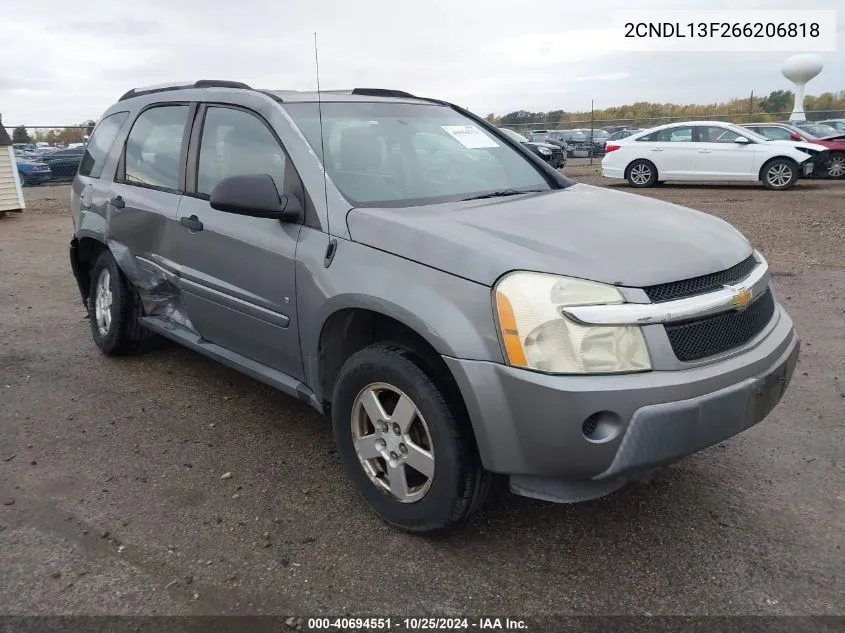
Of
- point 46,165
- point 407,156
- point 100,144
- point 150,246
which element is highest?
point 46,165

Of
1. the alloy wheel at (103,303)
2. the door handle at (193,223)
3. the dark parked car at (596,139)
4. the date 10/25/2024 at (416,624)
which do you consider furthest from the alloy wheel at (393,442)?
the dark parked car at (596,139)

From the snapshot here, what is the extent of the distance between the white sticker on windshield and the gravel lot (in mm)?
1751

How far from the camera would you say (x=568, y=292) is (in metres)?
2.43

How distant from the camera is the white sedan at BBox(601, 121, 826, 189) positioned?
596 inches

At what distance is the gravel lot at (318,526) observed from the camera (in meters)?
2.53

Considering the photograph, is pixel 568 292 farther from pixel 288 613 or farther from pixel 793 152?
pixel 793 152

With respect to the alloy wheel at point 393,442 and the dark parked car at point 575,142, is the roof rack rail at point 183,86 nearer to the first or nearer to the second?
the alloy wheel at point 393,442

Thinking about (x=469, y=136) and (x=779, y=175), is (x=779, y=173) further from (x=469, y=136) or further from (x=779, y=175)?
(x=469, y=136)

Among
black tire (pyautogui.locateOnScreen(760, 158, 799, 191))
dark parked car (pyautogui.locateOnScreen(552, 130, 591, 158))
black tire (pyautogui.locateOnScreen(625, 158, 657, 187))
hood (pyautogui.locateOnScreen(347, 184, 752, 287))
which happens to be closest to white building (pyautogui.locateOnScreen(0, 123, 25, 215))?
black tire (pyautogui.locateOnScreen(625, 158, 657, 187))

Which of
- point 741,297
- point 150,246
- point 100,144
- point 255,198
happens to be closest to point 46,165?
point 100,144

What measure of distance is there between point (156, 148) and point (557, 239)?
2844 millimetres

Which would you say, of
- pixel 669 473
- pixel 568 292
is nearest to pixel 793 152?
pixel 669 473

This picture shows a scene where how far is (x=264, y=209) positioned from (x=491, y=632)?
1.92 m

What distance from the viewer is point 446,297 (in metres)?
2.57
